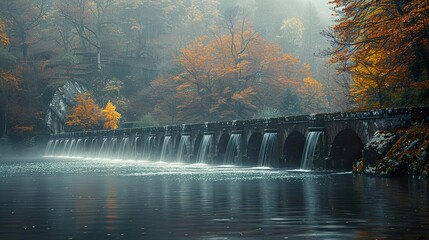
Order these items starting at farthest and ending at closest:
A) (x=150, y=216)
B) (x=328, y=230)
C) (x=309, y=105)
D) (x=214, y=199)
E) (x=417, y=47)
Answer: (x=309, y=105) < (x=417, y=47) < (x=214, y=199) < (x=150, y=216) < (x=328, y=230)

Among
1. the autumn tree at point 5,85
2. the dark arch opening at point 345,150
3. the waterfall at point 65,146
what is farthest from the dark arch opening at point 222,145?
the autumn tree at point 5,85

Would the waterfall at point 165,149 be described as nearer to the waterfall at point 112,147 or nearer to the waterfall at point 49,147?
the waterfall at point 112,147

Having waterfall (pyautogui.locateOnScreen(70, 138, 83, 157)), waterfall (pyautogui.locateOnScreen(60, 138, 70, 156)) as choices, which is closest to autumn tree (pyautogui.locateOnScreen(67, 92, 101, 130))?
waterfall (pyautogui.locateOnScreen(60, 138, 70, 156))

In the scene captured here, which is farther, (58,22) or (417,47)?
(58,22)

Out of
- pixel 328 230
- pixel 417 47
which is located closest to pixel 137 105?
pixel 417 47

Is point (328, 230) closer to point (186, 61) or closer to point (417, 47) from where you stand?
point (417, 47)

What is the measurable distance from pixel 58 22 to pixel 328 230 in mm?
114586

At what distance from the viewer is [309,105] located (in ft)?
301

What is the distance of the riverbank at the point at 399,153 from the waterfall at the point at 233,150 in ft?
56.8

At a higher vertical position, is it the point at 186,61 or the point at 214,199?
the point at 186,61

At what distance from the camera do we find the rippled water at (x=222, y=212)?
11.7 meters

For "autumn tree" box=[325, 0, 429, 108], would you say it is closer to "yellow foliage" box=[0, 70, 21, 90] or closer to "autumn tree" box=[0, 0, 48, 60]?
"yellow foliage" box=[0, 70, 21, 90]

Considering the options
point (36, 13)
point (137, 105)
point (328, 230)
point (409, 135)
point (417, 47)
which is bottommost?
point (328, 230)

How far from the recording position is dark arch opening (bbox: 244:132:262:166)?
45844mm
